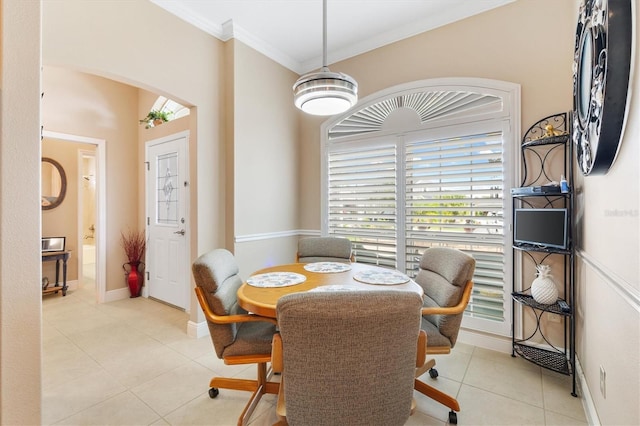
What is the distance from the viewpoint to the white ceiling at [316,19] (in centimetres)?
275

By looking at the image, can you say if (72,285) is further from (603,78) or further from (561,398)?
(603,78)

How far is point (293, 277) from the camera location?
2100mm

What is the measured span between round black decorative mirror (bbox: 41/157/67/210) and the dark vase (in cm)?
159

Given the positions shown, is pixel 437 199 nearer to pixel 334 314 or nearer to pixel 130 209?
pixel 334 314

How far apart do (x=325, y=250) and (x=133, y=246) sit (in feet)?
9.84

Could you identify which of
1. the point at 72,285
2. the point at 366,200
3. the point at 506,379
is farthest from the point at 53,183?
the point at 506,379

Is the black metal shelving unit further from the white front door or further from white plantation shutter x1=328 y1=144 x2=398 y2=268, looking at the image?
the white front door

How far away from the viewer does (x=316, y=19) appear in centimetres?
298

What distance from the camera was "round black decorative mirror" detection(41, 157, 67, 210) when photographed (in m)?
4.45

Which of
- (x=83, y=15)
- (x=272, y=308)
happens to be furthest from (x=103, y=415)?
(x=83, y=15)

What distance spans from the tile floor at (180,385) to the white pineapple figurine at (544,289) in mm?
594

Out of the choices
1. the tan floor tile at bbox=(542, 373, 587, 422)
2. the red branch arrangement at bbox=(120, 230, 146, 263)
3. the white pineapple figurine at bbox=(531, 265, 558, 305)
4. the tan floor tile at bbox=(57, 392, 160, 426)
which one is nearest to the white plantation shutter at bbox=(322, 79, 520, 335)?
the white pineapple figurine at bbox=(531, 265, 558, 305)

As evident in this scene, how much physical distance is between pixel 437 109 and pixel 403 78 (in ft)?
1.81

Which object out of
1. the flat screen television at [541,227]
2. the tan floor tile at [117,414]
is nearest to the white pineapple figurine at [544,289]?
the flat screen television at [541,227]
